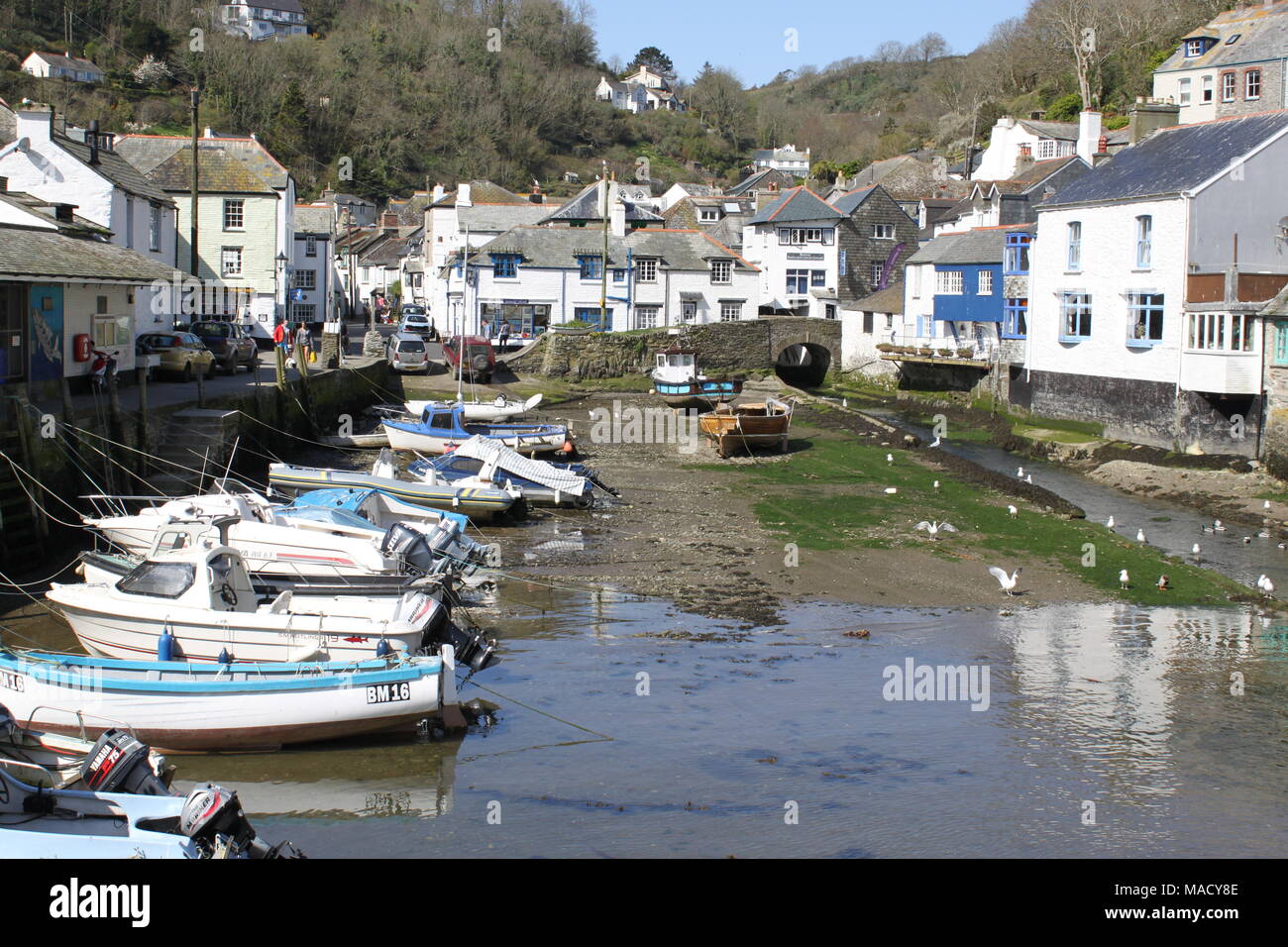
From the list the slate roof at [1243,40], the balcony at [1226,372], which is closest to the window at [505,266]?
the balcony at [1226,372]

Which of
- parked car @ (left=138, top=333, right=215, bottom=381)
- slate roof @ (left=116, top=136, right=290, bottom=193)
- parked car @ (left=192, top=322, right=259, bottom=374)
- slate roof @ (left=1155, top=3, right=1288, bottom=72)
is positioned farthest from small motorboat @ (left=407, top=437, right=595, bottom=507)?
slate roof @ (left=1155, top=3, right=1288, bottom=72)

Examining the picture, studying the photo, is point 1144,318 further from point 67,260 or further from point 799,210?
point 67,260

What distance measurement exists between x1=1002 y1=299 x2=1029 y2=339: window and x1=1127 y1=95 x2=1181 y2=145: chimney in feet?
23.1

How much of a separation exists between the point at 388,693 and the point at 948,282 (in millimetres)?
40768

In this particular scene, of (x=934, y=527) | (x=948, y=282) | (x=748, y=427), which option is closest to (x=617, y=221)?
(x=948, y=282)

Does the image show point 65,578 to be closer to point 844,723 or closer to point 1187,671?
point 844,723

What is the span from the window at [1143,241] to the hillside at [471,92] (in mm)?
38872

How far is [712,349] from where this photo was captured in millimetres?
54250

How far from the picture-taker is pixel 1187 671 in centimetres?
1596

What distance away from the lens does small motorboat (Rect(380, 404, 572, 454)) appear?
31684mm

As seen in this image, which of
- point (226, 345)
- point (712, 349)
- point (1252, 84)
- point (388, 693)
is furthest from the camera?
point (1252, 84)

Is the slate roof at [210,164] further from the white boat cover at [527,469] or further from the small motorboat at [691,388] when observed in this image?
the white boat cover at [527,469]

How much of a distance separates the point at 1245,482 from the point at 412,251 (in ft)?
196

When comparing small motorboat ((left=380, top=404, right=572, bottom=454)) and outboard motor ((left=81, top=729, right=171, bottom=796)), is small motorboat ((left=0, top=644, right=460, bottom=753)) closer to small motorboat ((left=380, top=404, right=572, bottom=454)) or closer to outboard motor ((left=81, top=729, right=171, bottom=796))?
outboard motor ((left=81, top=729, right=171, bottom=796))
